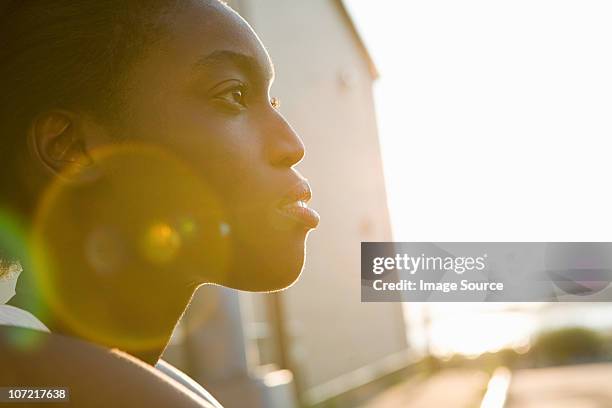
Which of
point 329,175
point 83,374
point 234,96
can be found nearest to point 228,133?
point 234,96

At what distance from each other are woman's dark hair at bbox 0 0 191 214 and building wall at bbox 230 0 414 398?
6413 millimetres

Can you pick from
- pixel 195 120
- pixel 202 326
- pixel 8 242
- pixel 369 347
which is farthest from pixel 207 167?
pixel 369 347

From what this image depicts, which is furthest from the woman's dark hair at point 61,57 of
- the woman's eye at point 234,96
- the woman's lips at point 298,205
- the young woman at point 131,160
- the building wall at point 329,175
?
the building wall at point 329,175

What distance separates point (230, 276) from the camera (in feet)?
2.88

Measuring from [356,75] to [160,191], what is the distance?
A: 14101 millimetres

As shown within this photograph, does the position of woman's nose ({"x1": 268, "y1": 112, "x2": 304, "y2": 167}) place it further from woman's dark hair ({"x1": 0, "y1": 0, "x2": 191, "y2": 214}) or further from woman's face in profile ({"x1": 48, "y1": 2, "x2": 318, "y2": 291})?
woman's dark hair ({"x1": 0, "y1": 0, "x2": 191, "y2": 214})

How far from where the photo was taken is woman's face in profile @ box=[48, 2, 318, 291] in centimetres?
84

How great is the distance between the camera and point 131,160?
840mm

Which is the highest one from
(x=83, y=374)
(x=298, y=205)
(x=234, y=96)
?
(x=234, y=96)

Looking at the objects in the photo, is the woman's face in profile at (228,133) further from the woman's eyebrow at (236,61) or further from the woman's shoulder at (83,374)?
the woman's shoulder at (83,374)

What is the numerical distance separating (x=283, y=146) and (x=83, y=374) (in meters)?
0.40

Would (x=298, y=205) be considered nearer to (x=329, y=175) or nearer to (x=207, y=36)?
(x=207, y=36)

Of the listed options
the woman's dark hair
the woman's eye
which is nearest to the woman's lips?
the woman's eye

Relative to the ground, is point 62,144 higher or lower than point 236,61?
lower
